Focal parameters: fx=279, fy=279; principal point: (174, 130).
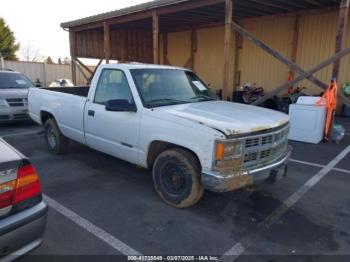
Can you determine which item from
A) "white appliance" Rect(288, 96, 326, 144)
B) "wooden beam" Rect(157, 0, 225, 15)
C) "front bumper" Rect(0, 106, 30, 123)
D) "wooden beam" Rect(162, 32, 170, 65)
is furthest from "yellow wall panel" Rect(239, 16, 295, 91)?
"front bumper" Rect(0, 106, 30, 123)

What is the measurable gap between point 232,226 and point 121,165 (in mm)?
2633

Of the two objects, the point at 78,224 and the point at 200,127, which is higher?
the point at 200,127

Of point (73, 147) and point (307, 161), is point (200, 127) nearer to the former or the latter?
point (307, 161)

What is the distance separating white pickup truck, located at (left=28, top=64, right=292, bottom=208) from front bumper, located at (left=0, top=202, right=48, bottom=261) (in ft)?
5.43

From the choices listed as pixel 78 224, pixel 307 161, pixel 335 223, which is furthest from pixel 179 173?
pixel 307 161

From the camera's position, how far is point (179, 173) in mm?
3510

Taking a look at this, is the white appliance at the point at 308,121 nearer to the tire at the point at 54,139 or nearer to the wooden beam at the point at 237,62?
the tire at the point at 54,139

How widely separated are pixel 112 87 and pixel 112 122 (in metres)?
0.59

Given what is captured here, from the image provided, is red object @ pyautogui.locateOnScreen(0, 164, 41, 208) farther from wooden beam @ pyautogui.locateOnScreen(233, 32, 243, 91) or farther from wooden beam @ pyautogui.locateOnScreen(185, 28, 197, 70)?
wooden beam @ pyautogui.locateOnScreen(185, 28, 197, 70)

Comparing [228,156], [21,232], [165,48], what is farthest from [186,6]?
[21,232]

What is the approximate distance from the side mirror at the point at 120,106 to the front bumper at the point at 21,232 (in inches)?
70.0

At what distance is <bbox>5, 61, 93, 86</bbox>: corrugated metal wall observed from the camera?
20750 mm

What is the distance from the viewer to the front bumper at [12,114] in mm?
8219

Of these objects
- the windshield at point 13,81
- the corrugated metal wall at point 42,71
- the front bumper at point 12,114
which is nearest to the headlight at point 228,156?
the front bumper at point 12,114
